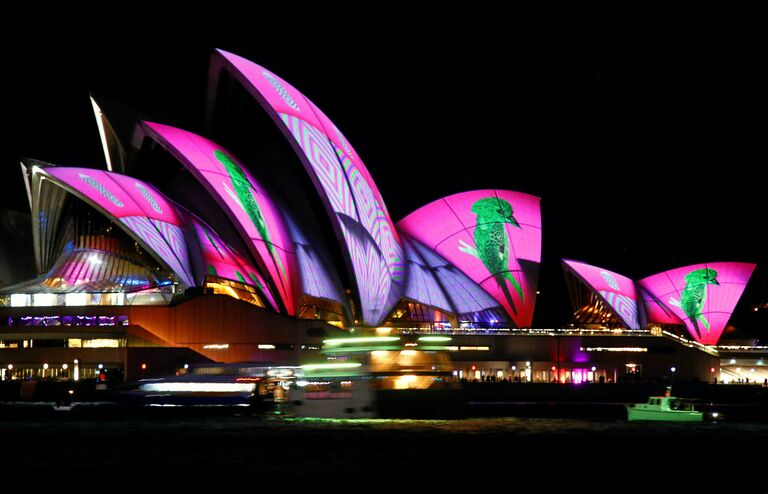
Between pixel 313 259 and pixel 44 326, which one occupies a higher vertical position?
pixel 313 259

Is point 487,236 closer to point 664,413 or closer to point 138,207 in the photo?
point 138,207

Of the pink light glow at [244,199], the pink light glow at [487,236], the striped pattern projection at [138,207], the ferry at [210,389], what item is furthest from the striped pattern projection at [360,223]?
the ferry at [210,389]

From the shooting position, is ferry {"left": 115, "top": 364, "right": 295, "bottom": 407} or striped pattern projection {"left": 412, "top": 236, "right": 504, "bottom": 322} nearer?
ferry {"left": 115, "top": 364, "right": 295, "bottom": 407}

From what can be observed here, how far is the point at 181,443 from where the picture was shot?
27797 millimetres

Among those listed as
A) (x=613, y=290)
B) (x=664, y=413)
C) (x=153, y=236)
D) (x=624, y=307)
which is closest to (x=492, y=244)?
(x=613, y=290)

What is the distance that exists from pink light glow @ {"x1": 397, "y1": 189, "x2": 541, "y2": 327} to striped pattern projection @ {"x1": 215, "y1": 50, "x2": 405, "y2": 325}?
3934mm

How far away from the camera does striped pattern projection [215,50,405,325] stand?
194 ft

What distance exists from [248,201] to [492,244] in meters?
18.9

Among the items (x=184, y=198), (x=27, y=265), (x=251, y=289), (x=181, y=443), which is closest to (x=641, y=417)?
(x=181, y=443)

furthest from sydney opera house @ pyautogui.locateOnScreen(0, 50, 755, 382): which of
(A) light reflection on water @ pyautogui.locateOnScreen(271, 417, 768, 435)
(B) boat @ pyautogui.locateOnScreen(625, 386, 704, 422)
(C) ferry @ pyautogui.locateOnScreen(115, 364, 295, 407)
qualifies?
(B) boat @ pyautogui.locateOnScreen(625, 386, 704, 422)

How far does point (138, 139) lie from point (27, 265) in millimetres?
18455

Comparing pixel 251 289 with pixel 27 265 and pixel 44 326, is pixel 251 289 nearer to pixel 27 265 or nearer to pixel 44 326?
pixel 44 326

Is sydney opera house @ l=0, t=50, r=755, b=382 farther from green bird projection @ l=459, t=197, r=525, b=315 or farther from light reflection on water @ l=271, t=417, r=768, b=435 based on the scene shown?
light reflection on water @ l=271, t=417, r=768, b=435

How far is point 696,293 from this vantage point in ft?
261
